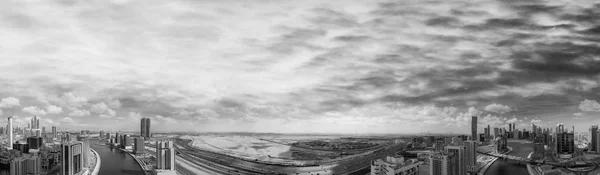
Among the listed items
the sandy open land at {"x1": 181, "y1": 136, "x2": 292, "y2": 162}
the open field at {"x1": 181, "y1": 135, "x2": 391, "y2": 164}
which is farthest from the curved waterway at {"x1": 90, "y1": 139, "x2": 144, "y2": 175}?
the open field at {"x1": 181, "y1": 135, "x2": 391, "y2": 164}

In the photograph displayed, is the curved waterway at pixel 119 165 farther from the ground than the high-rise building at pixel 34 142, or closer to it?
closer to it

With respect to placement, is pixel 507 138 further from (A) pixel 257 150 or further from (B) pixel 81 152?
(B) pixel 81 152

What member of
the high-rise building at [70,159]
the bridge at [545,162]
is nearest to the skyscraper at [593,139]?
the bridge at [545,162]

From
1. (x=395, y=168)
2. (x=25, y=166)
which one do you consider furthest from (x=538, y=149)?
(x=25, y=166)

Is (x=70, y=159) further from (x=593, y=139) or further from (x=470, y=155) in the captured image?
(x=593, y=139)

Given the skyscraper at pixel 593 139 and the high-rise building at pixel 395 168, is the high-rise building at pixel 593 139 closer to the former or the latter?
the skyscraper at pixel 593 139

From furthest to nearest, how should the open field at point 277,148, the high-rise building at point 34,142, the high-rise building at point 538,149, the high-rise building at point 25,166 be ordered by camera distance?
the high-rise building at point 34,142
the high-rise building at point 538,149
the high-rise building at point 25,166
the open field at point 277,148

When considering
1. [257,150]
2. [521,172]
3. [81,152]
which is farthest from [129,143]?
[521,172]
